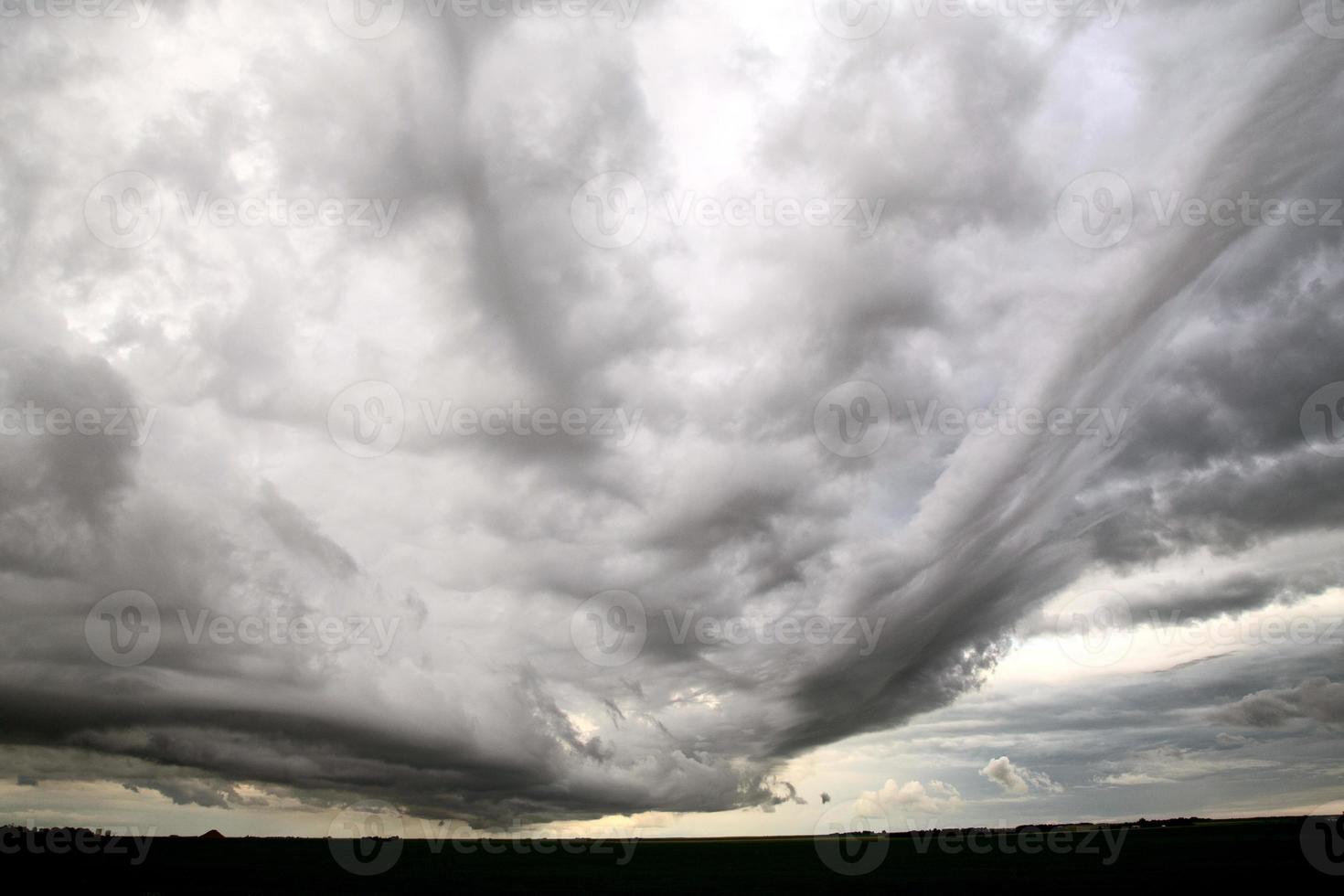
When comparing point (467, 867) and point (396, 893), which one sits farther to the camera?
point (467, 867)

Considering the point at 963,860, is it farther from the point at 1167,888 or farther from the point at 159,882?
the point at 159,882

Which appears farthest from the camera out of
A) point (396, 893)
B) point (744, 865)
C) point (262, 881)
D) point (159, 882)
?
point (744, 865)

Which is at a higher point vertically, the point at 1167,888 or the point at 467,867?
the point at 1167,888

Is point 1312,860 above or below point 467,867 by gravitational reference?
above

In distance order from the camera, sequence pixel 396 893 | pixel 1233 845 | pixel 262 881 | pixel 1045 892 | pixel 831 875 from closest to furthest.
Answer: pixel 1045 892, pixel 396 893, pixel 262 881, pixel 831 875, pixel 1233 845

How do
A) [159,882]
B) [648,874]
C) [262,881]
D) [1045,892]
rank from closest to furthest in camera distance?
[1045,892]
[159,882]
[262,881]
[648,874]

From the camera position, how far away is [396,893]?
105m

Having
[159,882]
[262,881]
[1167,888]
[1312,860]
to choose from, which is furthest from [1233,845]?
[159,882]

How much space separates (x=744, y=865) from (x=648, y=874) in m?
43.4

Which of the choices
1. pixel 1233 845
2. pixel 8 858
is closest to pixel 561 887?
pixel 8 858

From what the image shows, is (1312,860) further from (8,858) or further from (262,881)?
(8,858)

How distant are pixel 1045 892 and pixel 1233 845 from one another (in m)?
123

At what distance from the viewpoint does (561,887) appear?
11819cm

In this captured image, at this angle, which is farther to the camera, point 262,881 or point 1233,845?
point 1233,845
